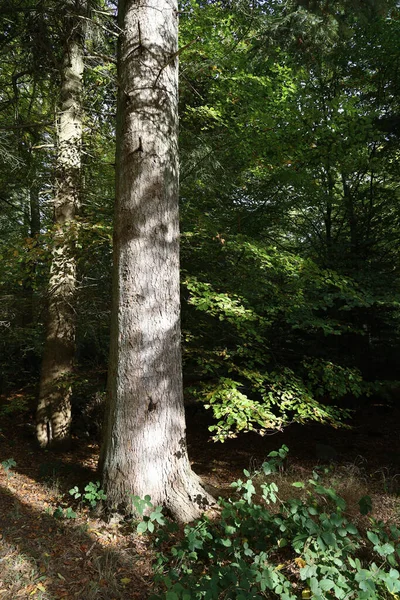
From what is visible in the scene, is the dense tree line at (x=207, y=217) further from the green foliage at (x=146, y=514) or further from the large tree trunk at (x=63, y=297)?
the green foliage at (x=146, y=514)

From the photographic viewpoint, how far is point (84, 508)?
382 centimetres

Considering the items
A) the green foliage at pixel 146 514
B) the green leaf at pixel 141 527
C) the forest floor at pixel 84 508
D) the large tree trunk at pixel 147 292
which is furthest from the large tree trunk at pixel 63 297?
the green leaf at pixel 141 527

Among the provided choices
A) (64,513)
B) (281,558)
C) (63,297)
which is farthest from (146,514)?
(63,297)

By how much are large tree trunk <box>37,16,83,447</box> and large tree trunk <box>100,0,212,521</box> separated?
274cm

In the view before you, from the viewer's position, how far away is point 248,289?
569cm

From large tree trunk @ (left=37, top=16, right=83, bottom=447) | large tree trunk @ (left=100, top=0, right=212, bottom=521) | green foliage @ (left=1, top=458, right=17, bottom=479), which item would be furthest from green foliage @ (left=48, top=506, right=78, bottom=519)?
large tree trunk @ (left=37, top=16, right=83, bottom=447)

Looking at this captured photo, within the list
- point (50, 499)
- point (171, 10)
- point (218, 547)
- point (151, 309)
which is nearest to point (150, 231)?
point (151, 309)

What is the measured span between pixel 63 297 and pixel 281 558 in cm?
479

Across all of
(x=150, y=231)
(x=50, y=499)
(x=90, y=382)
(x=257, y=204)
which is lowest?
(x=50, y=499)

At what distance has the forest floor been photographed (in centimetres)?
278

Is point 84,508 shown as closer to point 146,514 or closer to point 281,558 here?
point 146,514

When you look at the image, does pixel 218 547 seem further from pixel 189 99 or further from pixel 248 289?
pixel 189 99

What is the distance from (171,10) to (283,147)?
10.6 feet

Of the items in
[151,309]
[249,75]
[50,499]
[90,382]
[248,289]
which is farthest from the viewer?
[249,75]
